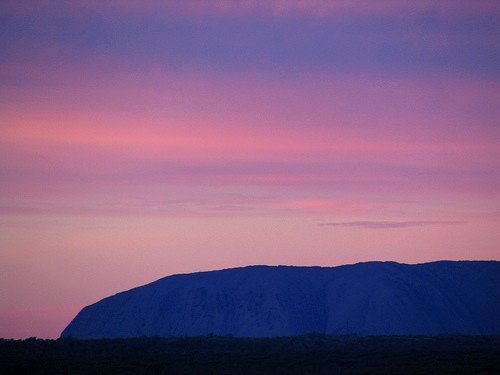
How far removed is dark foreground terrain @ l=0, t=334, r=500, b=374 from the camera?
125 ft

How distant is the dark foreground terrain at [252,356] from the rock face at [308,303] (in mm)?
36642

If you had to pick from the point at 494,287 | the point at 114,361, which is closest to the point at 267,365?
the point at 114,361

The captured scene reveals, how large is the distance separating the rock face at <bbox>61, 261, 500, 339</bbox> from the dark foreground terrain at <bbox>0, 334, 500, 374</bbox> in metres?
36.6

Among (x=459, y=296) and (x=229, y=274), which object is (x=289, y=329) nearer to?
(x=229, y=274)

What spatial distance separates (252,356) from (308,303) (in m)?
51.2

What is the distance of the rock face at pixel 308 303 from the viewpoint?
294 ft

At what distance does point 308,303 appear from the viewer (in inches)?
3711

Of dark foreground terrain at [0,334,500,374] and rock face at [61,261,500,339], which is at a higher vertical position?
rock face at [61,261,500,339]

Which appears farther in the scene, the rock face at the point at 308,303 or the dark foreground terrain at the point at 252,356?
the rock face at the point at 308,303

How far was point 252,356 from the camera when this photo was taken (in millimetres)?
43625

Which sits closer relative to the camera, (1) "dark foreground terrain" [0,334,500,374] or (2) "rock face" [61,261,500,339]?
(1) "dark foreground terrain" [0,334,500,374]

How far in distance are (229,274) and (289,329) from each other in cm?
1441

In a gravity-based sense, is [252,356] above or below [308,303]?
below

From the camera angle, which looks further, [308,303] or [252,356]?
[308,303]
